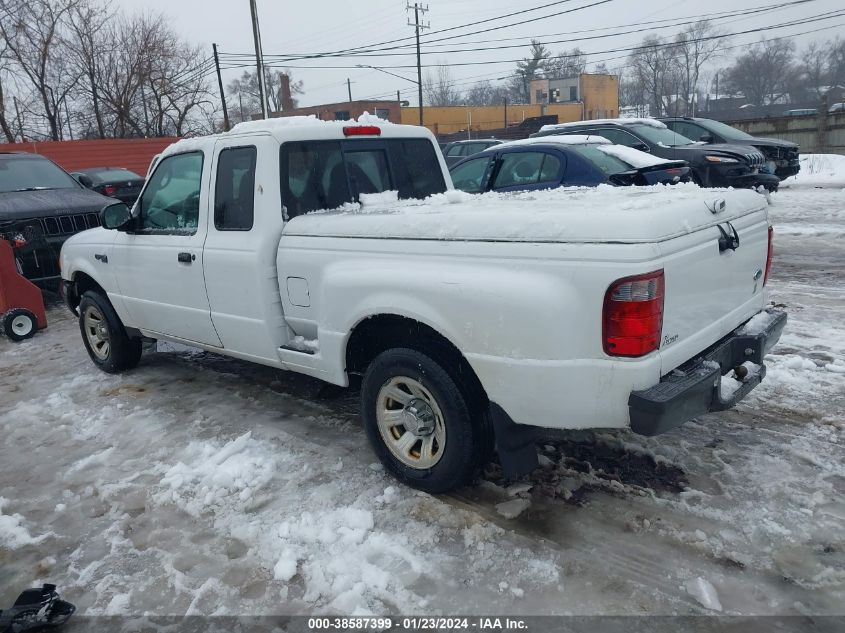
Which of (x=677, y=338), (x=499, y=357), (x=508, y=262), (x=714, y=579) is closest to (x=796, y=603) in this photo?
(x=714, y=579)

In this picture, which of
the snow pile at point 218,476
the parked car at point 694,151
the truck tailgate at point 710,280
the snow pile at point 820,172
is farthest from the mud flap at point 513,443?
the snow pile at point 820,172

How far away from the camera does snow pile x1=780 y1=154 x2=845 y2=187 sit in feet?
57.1

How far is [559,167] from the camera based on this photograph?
8.20m

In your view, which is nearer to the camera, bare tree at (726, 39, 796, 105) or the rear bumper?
the rear bumper

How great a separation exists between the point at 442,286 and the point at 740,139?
13761 mm

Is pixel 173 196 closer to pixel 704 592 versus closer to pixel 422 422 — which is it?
pixel 422 422

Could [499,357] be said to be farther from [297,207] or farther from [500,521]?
[297,207]

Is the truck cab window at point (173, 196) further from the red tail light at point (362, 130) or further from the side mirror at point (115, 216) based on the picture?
the red tail light at point (362, 130)

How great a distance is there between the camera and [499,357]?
115 inches

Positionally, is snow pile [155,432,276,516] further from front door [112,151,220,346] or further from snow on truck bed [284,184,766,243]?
snow on truck bed [284,184,766,243]

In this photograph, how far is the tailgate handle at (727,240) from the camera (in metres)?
3.08

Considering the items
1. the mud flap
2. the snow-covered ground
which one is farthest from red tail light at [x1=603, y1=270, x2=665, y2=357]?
the mud flap

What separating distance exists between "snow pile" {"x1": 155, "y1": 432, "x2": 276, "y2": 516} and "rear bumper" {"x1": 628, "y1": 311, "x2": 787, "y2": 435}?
86.0 inches

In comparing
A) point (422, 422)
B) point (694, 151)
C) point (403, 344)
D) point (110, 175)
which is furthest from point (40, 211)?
point (694, 151)
